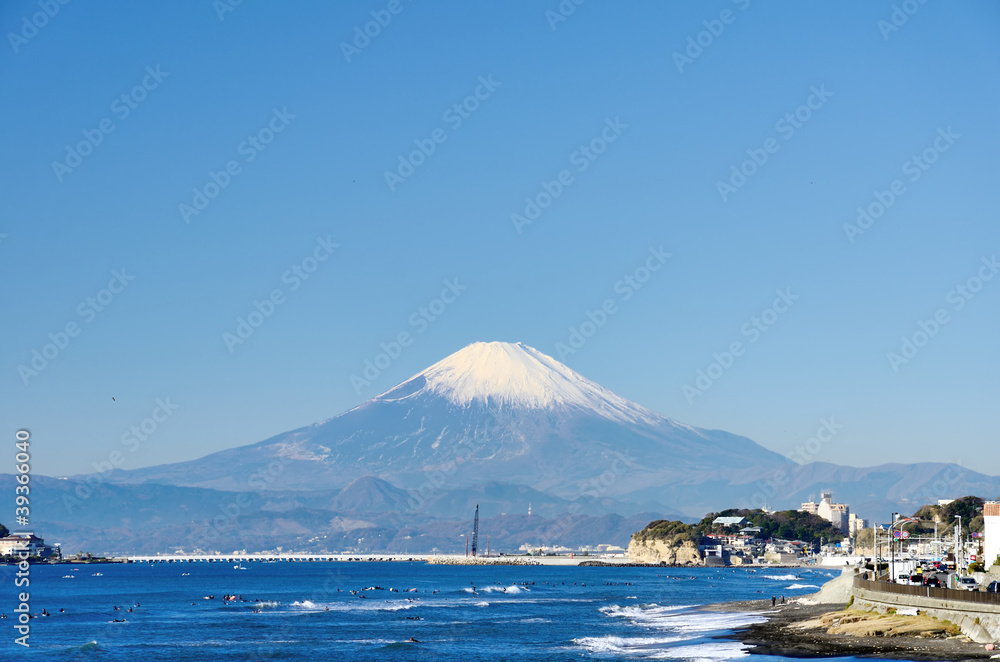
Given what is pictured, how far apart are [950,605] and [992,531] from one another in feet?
62.0

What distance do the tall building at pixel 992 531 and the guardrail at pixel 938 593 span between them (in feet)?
30.4

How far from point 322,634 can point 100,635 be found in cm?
1935

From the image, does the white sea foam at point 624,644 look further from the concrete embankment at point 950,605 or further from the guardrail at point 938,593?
the guardrail at point 938,593

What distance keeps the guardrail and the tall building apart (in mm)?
9263

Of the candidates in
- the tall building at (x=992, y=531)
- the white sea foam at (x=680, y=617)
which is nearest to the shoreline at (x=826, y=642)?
the white sea foam at (x=680, y=617)

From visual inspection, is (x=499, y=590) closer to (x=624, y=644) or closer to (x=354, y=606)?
(x=354, y=606)

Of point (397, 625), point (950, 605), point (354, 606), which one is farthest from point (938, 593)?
point (354, 606)

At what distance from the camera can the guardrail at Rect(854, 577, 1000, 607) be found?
188 feet

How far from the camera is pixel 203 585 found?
19075 cm

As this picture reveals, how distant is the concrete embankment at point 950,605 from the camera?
5647cm

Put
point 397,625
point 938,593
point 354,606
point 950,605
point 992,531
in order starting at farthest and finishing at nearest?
point 354,606 → point 397,625 → point 992,531 → point 938,593 → point 950,605

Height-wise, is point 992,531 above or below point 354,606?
above

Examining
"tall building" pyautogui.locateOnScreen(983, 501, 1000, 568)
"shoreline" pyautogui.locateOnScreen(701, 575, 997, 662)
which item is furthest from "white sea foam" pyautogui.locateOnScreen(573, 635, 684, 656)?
"tall building" pyautogui.locateOnScreen(983, 501, 1000, 568)

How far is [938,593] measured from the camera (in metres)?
62.8
